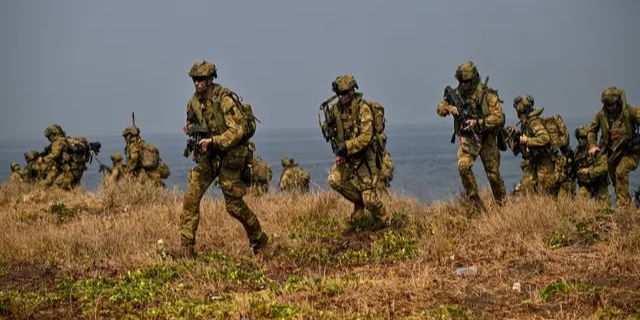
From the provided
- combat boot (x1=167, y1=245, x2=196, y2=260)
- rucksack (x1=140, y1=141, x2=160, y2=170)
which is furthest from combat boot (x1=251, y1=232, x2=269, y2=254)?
rucksack (x1=140, y1=141, x2=160, y2=170)

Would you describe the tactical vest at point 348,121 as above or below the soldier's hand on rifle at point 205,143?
above

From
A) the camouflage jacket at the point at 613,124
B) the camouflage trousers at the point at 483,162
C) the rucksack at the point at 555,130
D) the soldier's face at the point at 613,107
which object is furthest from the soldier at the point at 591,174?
the camouflage trousers at the point at 483,162

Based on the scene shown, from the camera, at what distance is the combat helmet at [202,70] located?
8.93m

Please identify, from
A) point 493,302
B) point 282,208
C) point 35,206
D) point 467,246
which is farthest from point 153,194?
point 493,302

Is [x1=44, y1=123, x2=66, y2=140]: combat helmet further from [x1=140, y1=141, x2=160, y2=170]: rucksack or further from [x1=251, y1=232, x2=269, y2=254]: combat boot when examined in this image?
[x1=251, y1=232, x2=269, y2=254]: combat boot

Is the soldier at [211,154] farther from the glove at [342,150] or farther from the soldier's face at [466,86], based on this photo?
the soldier's face at [466,86]

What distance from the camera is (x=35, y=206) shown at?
592 inches

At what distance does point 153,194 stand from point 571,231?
28.8ft

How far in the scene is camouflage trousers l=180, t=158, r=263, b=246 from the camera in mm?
8992

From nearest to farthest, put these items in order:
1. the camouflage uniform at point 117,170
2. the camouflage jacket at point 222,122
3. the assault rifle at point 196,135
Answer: the camouflage jacket at point 222,122
the assault rifle at point 196,135
the camouflage uniform at point 117,170

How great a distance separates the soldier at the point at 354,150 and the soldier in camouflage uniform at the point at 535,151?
12.3ft

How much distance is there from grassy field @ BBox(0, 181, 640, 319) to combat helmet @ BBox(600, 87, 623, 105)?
81.5 inches

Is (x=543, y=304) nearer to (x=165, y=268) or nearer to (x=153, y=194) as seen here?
(x=165, y=268)

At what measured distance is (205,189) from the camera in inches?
357
